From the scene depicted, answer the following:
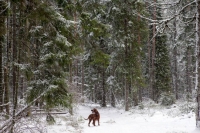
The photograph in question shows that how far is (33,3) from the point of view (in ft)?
24.3

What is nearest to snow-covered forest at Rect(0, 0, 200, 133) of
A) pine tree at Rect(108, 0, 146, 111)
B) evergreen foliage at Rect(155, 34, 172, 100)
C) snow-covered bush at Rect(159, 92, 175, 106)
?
pine tree at Rect(108, 0, 146, 111)

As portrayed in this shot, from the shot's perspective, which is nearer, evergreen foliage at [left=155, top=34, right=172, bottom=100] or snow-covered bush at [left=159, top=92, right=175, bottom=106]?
snow-covered bush at [left=159, top=92, right=175, bottom=106]

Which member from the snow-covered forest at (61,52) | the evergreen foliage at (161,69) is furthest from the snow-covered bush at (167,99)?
the evergreen foliage at (161,69)

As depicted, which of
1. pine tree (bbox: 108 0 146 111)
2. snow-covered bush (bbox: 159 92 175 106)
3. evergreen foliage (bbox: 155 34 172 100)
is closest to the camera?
pine tree (bbox: 108 0 146 111)

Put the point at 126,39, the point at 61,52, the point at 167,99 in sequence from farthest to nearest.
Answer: the point at 167,99, the point at 126,39, the point at 61,52

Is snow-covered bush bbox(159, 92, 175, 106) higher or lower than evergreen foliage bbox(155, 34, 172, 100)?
lower

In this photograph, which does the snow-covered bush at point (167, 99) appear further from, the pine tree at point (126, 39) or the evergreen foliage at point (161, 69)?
the evergreen foliage at point (161, 69)

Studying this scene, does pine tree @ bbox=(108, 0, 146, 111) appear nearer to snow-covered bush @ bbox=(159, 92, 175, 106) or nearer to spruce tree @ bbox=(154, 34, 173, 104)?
snow-covered bush @ bbox=(159, 92, 175, 106)

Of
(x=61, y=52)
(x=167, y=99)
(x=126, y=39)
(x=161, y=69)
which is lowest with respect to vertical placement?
(x=167, y=99)

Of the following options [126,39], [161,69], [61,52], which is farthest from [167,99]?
[61,52]

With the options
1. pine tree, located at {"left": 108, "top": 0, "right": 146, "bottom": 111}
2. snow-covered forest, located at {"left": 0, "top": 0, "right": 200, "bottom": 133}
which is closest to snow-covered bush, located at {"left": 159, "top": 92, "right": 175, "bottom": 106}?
snow-covered forest, located at {"left": 0, "top": 0, "right": 200, "bottom": 133}

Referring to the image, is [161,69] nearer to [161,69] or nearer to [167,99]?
[161,69]

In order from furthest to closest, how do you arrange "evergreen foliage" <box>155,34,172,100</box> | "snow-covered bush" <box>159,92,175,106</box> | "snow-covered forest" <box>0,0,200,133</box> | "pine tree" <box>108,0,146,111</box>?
1. "evergreen foliage" <box>155,34,172,100</box>
2. "snow-covered bush" <box>159,92,175,106</box>
3. "pine tree" <box>108,0,146,111</box>
4. "snow-covered forest" <box>0,0,200,133</box>

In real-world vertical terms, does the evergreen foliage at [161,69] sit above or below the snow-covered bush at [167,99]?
above
